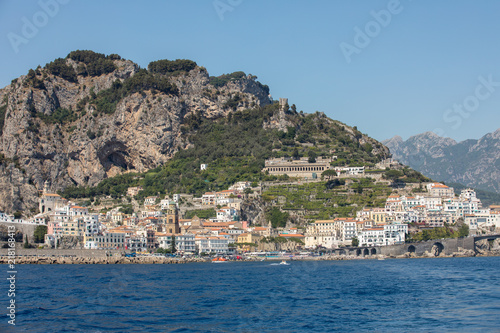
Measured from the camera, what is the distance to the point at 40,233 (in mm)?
79375

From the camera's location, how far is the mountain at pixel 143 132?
107500 millimetres

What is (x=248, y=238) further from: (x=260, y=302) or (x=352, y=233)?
(x=260, y=302)

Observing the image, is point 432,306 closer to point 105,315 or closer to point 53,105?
point 105,315

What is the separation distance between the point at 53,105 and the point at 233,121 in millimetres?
34161

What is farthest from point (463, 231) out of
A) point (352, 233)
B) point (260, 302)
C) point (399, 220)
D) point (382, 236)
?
point (260, 302)

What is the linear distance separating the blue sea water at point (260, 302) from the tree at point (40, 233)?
28.8 m

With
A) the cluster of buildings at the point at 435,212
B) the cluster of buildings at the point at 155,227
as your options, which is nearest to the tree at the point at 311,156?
the cluster of buildings at the point at 155,227

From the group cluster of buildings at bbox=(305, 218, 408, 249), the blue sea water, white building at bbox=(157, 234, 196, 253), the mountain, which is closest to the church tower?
white building at bbox=(157, 234, 196, 253)

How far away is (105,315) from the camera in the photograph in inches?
1189

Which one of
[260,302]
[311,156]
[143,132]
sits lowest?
[260,302]

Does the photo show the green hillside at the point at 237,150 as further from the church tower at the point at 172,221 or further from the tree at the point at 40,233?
the tree at the point at 40,233

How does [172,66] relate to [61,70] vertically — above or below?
above

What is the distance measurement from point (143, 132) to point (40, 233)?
3621 centimetres

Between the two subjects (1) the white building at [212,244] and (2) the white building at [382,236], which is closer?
(1) the white building at [212,244]
